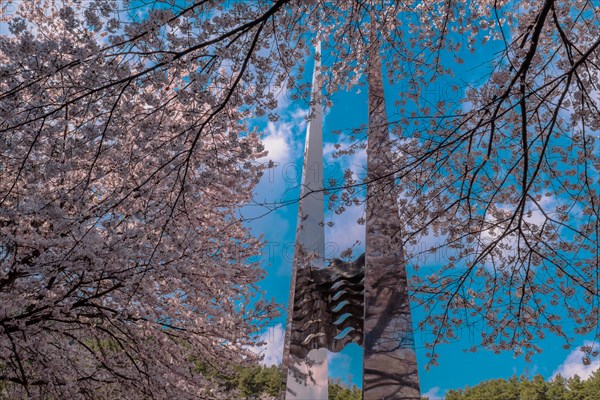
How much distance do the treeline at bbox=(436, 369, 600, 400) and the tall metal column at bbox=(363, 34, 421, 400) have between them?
1666 centimetres

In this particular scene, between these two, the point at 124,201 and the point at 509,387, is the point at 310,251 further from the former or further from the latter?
the point at 509,387

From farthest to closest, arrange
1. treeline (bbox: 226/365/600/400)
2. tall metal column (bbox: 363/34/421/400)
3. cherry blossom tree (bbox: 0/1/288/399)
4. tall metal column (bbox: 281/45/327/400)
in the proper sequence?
treeline (bbox: 226/365/600/400) < tall metal column (bbox: 281/45/327/400) < tall metal column (bbox: 363/34/421/400) < cherry blossom tree (bbox: 0/1/288/399)

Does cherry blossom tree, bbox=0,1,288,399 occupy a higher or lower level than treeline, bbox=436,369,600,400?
lower

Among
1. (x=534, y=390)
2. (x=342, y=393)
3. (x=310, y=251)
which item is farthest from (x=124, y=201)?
(x=534, y=390)

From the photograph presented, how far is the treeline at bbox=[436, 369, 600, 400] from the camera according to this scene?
1789cm

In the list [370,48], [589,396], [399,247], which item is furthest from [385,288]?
[589,396]

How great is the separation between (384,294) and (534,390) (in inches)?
694

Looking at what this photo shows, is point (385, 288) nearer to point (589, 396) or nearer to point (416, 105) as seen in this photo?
point (416, 105)

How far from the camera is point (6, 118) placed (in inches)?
157

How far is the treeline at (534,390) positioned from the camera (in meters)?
17.9

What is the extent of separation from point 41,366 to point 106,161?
2.74m

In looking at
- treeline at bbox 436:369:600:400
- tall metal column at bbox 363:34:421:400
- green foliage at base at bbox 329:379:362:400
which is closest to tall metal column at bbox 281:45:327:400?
tall metal column at bbox 363:34:421:400

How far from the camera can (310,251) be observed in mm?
6543

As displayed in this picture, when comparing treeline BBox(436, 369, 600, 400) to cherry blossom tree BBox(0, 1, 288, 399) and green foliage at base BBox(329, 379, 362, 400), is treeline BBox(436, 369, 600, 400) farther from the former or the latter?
cherry blossom tree BBox(0, 1, 288, 399)
